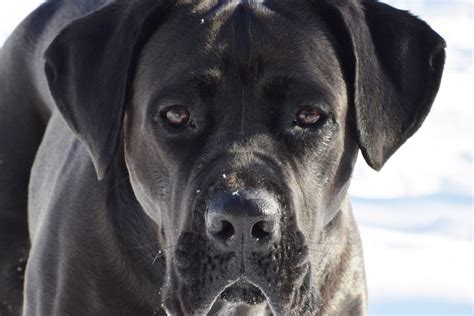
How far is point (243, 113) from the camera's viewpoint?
13.8ft

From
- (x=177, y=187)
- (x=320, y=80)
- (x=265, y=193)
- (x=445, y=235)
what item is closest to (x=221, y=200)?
(x=265, y=193)

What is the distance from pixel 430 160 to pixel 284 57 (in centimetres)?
615

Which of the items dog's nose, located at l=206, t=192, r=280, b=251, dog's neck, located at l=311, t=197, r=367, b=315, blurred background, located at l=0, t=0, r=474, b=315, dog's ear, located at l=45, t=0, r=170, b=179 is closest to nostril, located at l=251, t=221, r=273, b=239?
dog's nose, located at l=206, t=192, r=280, b=251

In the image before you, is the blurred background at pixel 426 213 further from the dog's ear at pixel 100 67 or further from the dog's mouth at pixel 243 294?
the dog's mouth at pixel 243 294

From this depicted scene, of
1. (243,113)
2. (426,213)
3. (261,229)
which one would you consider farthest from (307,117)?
(426,213)

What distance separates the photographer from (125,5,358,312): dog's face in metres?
3.92

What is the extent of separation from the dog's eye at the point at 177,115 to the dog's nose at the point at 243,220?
457 mm

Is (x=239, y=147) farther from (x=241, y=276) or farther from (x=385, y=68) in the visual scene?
(x=385, y=68)

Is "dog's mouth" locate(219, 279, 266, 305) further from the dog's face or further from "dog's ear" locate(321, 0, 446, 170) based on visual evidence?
"dog's ear" locate(321, 0, 446, 170)

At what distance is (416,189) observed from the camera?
31.9 ft

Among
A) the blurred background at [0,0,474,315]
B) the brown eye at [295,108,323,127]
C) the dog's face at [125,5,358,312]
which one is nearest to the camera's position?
the dog's face at [125,5,358,312]

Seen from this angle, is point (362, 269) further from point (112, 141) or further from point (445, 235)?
point (445, 235)

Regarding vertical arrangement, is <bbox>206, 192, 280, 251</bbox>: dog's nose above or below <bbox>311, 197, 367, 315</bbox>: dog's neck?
above

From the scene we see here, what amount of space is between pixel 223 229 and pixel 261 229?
0.38ft
